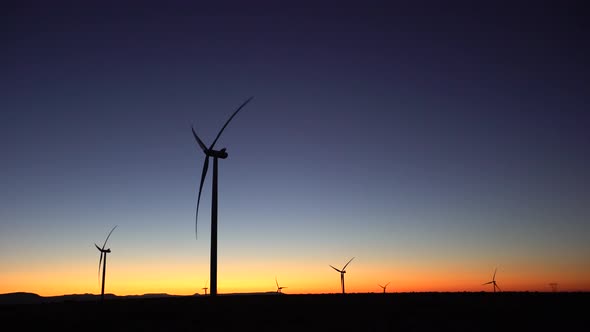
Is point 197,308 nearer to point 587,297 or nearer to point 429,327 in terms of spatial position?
point 429,327

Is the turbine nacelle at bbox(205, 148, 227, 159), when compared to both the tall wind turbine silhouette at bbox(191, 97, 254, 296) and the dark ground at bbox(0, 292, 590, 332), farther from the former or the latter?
the dark ground at bbox(0, 292, 590, 332)

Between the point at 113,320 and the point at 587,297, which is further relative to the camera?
the point at 587,297

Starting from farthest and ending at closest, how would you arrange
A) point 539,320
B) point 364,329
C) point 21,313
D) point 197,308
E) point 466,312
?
point 21,313, point 197,308, point 466,312, point 539,320, point 364,329

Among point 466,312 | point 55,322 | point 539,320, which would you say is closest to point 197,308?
point 55,322

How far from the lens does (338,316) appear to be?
4700 cm

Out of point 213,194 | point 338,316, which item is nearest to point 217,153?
point 213,194

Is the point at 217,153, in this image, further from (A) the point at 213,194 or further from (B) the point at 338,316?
(B) the point at 338,316

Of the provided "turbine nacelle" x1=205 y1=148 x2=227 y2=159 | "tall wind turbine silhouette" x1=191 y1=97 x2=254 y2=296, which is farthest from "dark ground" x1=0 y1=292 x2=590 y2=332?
"turbine nacelle" x1=205 y1=148 x2=227 y2=159

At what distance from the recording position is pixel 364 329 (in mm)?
A: 40281

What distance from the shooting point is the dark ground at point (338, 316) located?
4194 cm

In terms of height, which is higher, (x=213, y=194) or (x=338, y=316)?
(x=213, y=194)

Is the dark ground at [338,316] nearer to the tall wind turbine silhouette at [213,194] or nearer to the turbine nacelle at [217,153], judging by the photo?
the tall wind turbine silhouette at [213,194]

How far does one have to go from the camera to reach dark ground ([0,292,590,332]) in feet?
138

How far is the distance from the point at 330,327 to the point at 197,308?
19.1 meters
